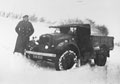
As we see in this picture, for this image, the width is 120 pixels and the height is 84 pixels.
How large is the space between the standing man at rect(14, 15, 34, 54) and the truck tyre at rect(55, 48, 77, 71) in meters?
0.33

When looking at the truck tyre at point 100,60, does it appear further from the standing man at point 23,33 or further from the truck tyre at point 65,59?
the standing man at point 23,33

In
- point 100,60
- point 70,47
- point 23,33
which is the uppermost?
point 23,33

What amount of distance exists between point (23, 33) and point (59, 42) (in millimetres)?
349

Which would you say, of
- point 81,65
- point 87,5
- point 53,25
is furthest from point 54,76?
point 87,5

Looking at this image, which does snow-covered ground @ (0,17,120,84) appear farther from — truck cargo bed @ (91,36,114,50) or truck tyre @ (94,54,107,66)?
truck cargo bed @ (91,36,114,50)

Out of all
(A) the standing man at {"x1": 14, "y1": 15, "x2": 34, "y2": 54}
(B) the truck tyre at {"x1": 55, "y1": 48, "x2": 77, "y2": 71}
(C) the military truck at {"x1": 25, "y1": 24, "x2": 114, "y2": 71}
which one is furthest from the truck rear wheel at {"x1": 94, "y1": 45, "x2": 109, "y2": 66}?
(A) the standing man at {"x1": 14, "y1": 15, "x2": 34, "y2": 54}

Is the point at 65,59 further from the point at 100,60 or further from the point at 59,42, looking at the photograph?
the point at 100,60

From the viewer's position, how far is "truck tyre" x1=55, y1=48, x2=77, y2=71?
2.12 meters

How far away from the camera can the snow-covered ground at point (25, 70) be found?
6.52ft

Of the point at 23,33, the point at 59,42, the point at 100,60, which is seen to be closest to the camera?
the point at 23,33

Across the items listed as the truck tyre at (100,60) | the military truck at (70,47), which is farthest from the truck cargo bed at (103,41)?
the truck tyre at (100,60)

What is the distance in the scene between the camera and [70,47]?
86.0 inches

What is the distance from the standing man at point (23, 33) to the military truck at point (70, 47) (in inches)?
2.0

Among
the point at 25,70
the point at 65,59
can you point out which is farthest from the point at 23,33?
the point at 65,59
